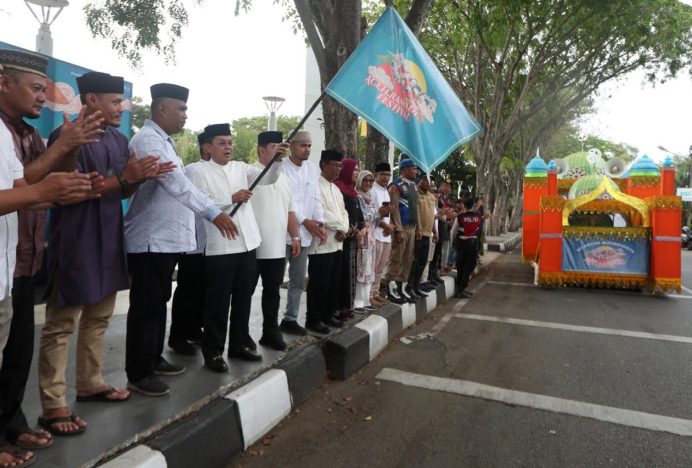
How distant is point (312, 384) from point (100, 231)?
182 cm

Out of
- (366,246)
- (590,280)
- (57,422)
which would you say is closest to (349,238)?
(366,246)

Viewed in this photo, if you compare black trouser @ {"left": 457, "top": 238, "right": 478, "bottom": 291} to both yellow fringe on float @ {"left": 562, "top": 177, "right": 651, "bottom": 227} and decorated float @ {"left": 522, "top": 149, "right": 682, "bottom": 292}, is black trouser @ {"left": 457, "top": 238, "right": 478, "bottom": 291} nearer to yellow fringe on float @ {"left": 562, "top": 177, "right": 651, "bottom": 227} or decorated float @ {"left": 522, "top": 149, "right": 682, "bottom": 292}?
decorated float @ {"left": 522, "top": 149, "right": 682, "bottom": 292}

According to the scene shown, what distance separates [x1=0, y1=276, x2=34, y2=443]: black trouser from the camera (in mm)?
2082

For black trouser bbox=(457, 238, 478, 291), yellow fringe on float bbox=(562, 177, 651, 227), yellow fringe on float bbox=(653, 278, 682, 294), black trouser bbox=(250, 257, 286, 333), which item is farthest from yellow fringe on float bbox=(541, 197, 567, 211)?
black trouser bbox=(250, 257, 286, 333)

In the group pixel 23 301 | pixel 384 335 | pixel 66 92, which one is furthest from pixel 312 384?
pixel 66 92

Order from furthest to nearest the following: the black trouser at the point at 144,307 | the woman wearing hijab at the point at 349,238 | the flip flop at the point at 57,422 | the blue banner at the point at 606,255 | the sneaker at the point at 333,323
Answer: the blue banner at the point at 606,255, the woman wearing hijab at the point at 349,238, the sneaker at the point at 333,323, the black trouser at the point at 144,307, the flip flop at the point at 57,422

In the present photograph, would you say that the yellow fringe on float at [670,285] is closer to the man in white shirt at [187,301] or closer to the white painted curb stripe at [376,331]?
the white painted curb stripe at [376,331]

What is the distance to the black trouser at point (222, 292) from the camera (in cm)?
315

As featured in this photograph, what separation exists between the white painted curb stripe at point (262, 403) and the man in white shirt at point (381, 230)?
257cm

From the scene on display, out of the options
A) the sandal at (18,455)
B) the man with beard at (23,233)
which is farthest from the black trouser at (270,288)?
the sandal at (18,455)

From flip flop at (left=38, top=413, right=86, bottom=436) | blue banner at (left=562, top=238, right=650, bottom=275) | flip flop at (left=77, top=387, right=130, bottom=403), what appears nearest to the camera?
flip flop at (left=38, top=413, right=86, bottom=436)

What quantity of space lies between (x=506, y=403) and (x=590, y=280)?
6.10m

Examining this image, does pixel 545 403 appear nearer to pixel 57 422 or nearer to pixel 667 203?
pixel 57 422

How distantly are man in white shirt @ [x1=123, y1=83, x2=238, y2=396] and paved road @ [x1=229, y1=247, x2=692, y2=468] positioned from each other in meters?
0.80
